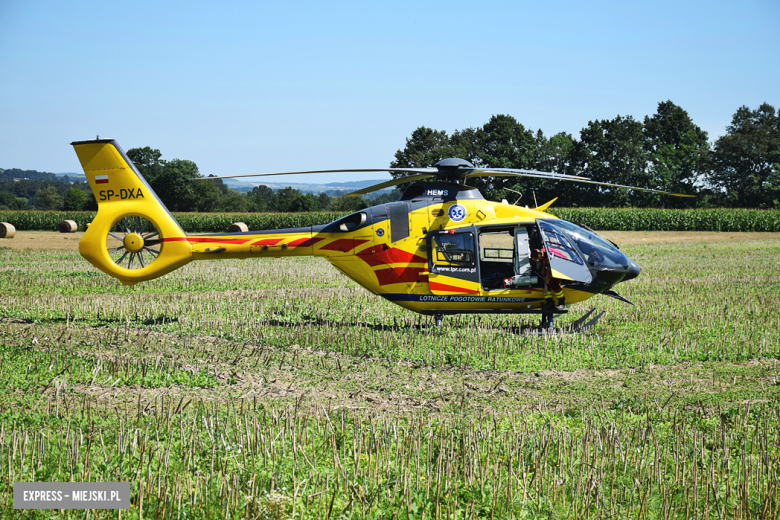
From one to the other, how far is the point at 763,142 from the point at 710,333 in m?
84.4

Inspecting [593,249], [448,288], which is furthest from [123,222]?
[593,249]

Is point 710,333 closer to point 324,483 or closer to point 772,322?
point 772,322

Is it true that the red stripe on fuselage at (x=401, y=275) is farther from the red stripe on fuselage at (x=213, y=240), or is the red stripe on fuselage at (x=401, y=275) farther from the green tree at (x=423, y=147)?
the green tree at (x=423, y=147)

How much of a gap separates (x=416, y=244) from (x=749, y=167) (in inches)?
3390

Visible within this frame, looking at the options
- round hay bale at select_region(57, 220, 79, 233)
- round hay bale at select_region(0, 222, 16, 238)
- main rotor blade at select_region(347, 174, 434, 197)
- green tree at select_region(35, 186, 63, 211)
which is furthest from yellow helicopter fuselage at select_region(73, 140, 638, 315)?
green tree at select_region(35, 186, 63, 211)

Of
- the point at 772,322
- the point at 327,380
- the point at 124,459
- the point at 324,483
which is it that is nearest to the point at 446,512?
the point at 324,483

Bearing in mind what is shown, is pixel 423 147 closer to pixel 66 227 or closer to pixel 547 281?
pixel 66 227

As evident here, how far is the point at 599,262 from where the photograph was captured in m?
11.3

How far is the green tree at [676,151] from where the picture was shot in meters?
83.4

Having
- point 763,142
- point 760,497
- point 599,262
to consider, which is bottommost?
point 760,497

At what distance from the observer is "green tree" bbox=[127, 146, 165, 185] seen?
2906 inches

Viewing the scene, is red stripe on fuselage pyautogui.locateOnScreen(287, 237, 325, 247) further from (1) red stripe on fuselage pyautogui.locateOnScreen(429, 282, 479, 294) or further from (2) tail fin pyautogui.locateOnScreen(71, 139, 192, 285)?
(1) red stripe on fuselage pyautogui.locateOnScreen(429, 282, 479, 294)

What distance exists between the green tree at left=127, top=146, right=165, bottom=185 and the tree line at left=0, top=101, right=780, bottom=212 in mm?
125

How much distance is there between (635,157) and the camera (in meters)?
82.6
